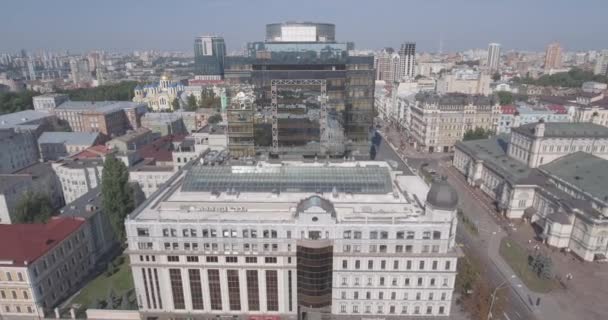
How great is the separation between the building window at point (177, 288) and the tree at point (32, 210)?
50.3 meters

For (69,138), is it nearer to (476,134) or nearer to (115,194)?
(115,194)

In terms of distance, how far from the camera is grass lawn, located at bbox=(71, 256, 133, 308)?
78250 mm

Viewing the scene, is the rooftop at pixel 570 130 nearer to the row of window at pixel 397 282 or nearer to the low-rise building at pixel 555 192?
the low-rise building at pixel 555 192

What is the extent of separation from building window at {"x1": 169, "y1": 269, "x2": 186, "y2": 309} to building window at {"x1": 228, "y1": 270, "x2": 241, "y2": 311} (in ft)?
31.0

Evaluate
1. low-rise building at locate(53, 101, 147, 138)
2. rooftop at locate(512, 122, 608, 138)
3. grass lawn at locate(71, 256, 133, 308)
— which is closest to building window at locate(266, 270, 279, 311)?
grass lawn at locate(71, 256, 133, 308)

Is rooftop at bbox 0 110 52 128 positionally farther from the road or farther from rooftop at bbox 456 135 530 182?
rooftop at bbox 456 135 530 182

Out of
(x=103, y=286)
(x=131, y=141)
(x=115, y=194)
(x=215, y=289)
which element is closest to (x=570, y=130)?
(x=215, y=289)

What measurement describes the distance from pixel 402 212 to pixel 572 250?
58537 millimetres

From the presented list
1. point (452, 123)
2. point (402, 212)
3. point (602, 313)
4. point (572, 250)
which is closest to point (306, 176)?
point (402, 212)

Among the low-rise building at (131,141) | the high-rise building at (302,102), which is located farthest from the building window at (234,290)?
the low-rise building at (131,141)

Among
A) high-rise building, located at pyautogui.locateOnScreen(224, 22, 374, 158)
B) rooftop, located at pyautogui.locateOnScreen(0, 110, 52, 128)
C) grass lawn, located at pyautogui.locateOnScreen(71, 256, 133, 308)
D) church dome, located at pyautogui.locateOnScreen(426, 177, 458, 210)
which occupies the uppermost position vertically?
high-rise building, located at pyautogui.locateOnScreen(224, 22, 374, 158)

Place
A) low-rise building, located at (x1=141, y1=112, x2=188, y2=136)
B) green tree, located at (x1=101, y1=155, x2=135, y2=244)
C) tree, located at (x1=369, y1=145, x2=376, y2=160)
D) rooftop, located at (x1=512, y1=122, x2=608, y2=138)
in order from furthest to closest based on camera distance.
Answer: low-rise building, located at (x1=141, y1=112, x2=188, y2=136)
tree, located at (x1=369, y1=145, x2=376, y2=160)
rooftop, located at (x1=512, y1=122, x2=608, y2=138)
green tree, located at (x1=101, y1=155, x2=135, y2=244)

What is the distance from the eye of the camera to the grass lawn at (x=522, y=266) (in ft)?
268

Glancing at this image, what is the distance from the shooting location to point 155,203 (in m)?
76.4
